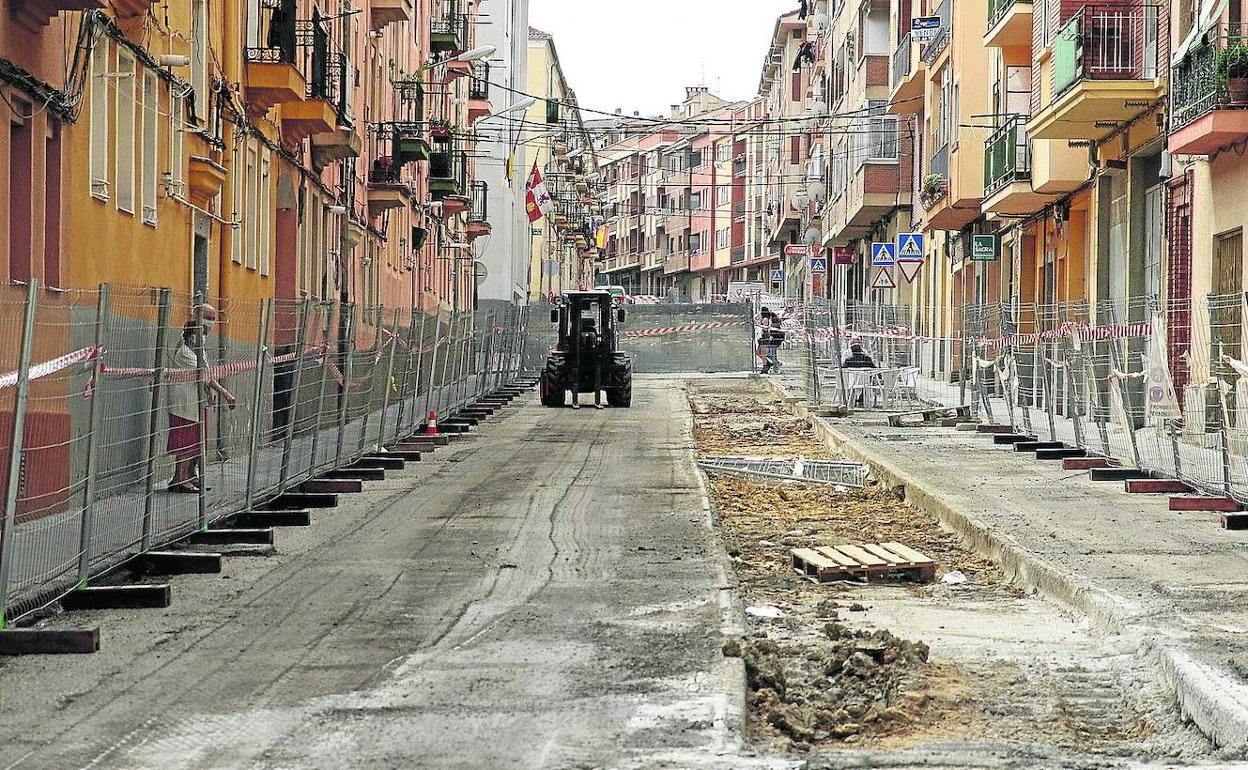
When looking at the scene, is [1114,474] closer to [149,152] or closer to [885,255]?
[149,152]

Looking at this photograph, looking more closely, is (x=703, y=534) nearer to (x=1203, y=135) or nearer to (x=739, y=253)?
(x=1203, y=135)

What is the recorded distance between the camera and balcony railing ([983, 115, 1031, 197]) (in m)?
30.8

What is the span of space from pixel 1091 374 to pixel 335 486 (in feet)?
24.8

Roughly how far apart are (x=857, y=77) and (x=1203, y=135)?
36.2 metres

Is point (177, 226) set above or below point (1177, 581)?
above

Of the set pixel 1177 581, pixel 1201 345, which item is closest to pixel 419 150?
pixel 1201 345

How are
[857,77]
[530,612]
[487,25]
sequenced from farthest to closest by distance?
[487,25], [857,77], [530,612]

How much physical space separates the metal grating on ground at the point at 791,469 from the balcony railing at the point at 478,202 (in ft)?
118

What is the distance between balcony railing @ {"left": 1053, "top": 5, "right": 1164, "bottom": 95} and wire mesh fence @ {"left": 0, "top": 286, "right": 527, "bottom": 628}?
1126 cm

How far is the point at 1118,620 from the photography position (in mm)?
8719

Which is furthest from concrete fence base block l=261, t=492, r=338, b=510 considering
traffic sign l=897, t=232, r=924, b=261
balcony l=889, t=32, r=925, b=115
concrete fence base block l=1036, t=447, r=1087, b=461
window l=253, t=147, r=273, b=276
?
balcony l=889, t=32, r=925, b=115

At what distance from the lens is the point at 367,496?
1573 cm

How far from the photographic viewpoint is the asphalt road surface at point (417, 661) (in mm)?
5934

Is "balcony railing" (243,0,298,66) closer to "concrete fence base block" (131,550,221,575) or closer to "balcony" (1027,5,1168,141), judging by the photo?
"balcony" (1027,5,1168,141)
